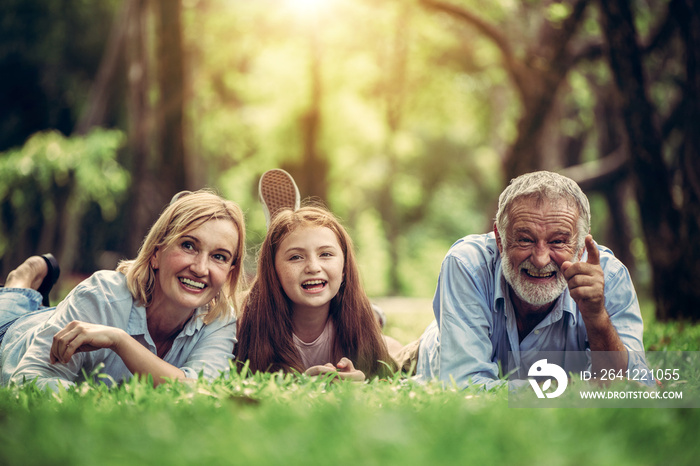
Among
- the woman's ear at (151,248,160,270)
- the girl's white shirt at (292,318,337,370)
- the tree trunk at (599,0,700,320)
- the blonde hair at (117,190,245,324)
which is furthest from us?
the tree trunk at (599,0,700,320)

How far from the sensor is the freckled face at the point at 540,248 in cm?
347

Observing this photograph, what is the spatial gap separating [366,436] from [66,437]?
91cm

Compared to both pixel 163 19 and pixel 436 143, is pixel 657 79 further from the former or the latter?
pixel 436 143

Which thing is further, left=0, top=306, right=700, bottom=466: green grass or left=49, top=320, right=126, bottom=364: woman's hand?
left=49, top=320, right=126, bottom=364: woman's hand

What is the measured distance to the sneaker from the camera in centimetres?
479

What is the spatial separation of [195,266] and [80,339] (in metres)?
0.79

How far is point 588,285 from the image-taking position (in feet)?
10.7

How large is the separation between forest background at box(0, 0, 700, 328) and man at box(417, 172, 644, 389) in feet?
9.49

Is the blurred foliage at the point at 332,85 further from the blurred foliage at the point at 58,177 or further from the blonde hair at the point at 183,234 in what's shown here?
the blonde hair at the point at 183,234

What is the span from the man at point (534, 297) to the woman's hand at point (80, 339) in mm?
1683

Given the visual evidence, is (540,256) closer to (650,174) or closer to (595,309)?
(595,309)

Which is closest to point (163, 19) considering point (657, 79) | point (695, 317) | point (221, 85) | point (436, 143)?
point (695, 317)

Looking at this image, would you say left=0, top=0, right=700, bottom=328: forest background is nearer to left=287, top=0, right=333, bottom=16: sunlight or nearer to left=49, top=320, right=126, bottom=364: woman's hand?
left=287, top=0, right=333, bottom=16: sunlight

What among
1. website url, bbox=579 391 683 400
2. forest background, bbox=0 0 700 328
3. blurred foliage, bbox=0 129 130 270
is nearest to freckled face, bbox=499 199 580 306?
website url, bbox=579 391 683 400
